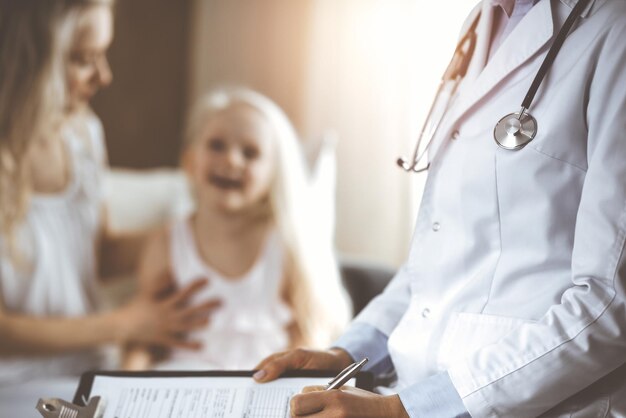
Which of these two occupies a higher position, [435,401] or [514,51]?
[514,51]

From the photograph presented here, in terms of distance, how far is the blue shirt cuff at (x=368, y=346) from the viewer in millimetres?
775

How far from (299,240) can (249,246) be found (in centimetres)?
11

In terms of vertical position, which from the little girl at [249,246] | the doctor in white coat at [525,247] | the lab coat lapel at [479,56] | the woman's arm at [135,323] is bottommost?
the woman's arm at [135,323]

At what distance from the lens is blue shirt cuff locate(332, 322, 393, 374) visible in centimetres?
78

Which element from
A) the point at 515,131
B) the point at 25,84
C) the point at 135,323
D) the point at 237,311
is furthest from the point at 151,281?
the point at 515,131

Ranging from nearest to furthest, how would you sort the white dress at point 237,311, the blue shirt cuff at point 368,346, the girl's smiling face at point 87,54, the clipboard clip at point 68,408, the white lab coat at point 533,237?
1. the white lab coat at point 533,237
2. the clipboard clip at point 68,408
3. the blue shirt cuff at point 368,346
4. the white dress at point 237,311
5. the girl's smiling face at point 87,54

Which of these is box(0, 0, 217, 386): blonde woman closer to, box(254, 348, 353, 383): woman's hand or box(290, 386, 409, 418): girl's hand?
box(254, 348, 353, 383): woman's hand

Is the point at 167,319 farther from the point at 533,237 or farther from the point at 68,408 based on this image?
the point at 533,237

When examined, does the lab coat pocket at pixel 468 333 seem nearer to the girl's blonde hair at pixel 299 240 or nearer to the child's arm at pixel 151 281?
the girl's blonde hair at pixel 299 240

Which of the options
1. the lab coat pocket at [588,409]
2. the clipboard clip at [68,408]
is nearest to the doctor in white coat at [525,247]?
the lab coat pocket at [588,409]

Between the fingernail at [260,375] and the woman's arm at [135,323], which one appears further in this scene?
the woman's arm at [135,323]

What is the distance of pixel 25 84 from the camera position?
1540 mm

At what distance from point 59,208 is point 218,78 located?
79 centimetres

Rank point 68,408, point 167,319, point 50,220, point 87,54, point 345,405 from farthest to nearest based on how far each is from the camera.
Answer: point 87,54 → point 50,220 → point 167,319 → point 68,408 → point 345,405
